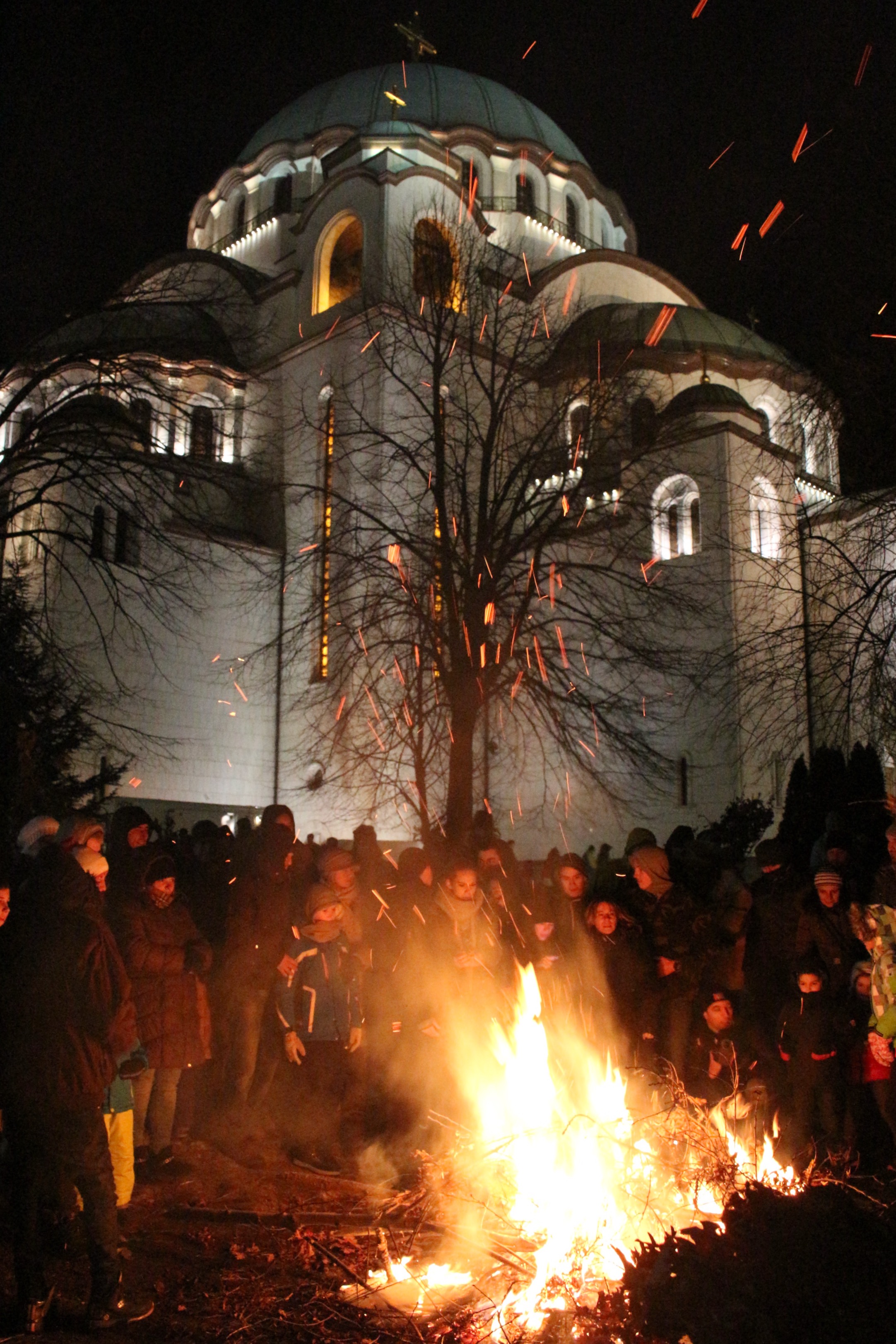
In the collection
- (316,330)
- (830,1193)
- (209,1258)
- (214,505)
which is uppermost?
(316,330)

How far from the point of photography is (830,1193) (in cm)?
360

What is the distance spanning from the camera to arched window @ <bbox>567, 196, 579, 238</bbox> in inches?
1467

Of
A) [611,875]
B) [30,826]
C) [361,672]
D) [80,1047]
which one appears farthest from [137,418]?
[361,672]

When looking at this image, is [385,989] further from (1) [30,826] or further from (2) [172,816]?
(2) [172,816]

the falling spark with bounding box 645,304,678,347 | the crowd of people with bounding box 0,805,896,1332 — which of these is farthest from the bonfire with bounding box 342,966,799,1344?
the falling spark with bounding box 645,304,678,347

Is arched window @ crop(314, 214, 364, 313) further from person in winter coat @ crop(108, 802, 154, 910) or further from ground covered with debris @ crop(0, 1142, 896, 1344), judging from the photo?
ground covered with debris @ crop(0, 1142, 896, 1344)

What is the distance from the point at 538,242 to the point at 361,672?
16767mm

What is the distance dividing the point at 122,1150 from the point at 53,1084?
1311 millimetres

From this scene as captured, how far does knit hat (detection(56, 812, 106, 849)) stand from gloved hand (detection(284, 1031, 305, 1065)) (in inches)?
86.1

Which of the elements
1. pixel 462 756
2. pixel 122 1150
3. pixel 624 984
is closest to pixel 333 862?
pixel 624 984

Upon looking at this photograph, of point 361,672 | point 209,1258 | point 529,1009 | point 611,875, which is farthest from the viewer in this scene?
point 361,672

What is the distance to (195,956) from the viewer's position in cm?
691

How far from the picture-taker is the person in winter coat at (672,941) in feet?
23.1

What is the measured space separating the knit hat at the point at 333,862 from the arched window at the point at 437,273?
386 inches
